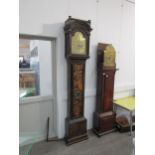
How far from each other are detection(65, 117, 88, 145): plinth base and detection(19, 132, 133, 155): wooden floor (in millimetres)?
80

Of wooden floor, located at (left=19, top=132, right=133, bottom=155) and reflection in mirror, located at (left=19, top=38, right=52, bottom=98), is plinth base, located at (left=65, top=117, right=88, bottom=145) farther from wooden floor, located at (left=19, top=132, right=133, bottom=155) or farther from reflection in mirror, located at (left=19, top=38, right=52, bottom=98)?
reflection in mirror, located at (left=19, top=38, right=52, bottom=98)

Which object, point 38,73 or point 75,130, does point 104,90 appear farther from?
point 38,73

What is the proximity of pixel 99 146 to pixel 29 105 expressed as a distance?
142 cm

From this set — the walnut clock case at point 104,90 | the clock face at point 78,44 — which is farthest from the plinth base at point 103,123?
the clock face at point 78,44

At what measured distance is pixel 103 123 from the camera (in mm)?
2816

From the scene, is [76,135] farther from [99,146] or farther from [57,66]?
[57,66]

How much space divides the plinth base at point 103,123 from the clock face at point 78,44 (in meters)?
1.30

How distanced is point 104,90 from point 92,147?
3.41ft

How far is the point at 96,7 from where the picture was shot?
2807 mm

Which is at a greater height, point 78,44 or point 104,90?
point 78,44

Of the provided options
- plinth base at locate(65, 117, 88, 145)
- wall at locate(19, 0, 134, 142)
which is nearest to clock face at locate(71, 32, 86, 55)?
wall at locate(19, 0, 134, 142)

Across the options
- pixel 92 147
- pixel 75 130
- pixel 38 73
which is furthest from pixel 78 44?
pixel 92 147

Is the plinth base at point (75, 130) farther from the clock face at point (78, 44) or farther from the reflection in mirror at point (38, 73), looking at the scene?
the clock face at point (78, 44)
